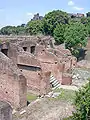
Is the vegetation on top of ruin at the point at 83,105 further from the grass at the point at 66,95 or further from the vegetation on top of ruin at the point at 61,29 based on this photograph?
the vegetation on top of ruin at the point at 61,29

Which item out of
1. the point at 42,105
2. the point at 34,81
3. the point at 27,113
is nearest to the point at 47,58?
the point at 34,81

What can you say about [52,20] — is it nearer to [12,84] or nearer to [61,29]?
[61,29]

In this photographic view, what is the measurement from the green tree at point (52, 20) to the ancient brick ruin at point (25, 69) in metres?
25.5

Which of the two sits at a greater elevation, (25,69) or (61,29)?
(61,29)

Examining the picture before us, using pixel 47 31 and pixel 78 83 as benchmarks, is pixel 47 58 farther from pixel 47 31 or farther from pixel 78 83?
pixel 47 31

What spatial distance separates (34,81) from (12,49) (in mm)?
3691

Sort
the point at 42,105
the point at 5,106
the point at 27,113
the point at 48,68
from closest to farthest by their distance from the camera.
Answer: the point at 5,106 < the point at 27,113 < the point at 42,105 < the point at 48,68

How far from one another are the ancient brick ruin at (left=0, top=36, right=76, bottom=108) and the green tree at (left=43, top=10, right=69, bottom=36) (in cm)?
2545

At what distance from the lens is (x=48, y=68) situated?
2381cm

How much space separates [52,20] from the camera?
57.4 metres

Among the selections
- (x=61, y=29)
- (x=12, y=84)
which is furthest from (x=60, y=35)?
(x=12, y=84)

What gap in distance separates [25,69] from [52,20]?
37879 mm

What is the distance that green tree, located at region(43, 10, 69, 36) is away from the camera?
5555 cm

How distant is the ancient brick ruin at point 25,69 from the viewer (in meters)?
16.2
